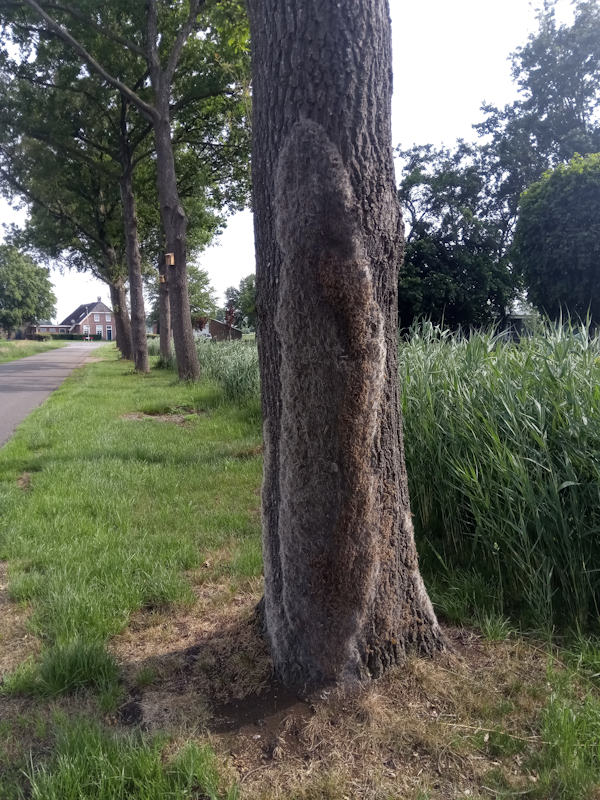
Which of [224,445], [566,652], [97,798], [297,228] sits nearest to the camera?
[97,798]

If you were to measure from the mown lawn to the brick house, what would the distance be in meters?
121

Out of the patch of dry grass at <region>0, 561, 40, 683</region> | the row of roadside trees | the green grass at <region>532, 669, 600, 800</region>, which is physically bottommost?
the green grass at <region>532, 669, 600, 800</region>

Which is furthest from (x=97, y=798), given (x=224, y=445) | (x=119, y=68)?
(x=119, y=68)

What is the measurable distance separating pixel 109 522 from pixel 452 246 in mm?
30104

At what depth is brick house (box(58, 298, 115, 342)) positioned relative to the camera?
389ft

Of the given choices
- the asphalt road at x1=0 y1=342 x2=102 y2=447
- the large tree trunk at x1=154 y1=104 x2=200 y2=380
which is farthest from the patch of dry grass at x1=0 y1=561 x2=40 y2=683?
the large tree trunk at x1=154 y1=104 x2=200 y2=380

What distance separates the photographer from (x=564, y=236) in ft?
70.4

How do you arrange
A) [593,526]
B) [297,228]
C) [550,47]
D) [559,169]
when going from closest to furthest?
[297,228] → [593,526] → [559,169] → [550,47]

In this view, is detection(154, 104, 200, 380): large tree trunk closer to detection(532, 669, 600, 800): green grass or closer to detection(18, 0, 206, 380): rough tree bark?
detection(18, 0, 206, 380): rough tree bark

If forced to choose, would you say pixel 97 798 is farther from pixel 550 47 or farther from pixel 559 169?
pixel 550 47

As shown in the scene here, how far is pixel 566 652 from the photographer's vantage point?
2621mm

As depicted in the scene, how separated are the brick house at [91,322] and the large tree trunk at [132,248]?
341ft

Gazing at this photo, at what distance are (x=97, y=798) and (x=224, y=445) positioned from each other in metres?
5.57

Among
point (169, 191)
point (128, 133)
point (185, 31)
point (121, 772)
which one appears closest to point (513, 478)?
point (121, 772)
